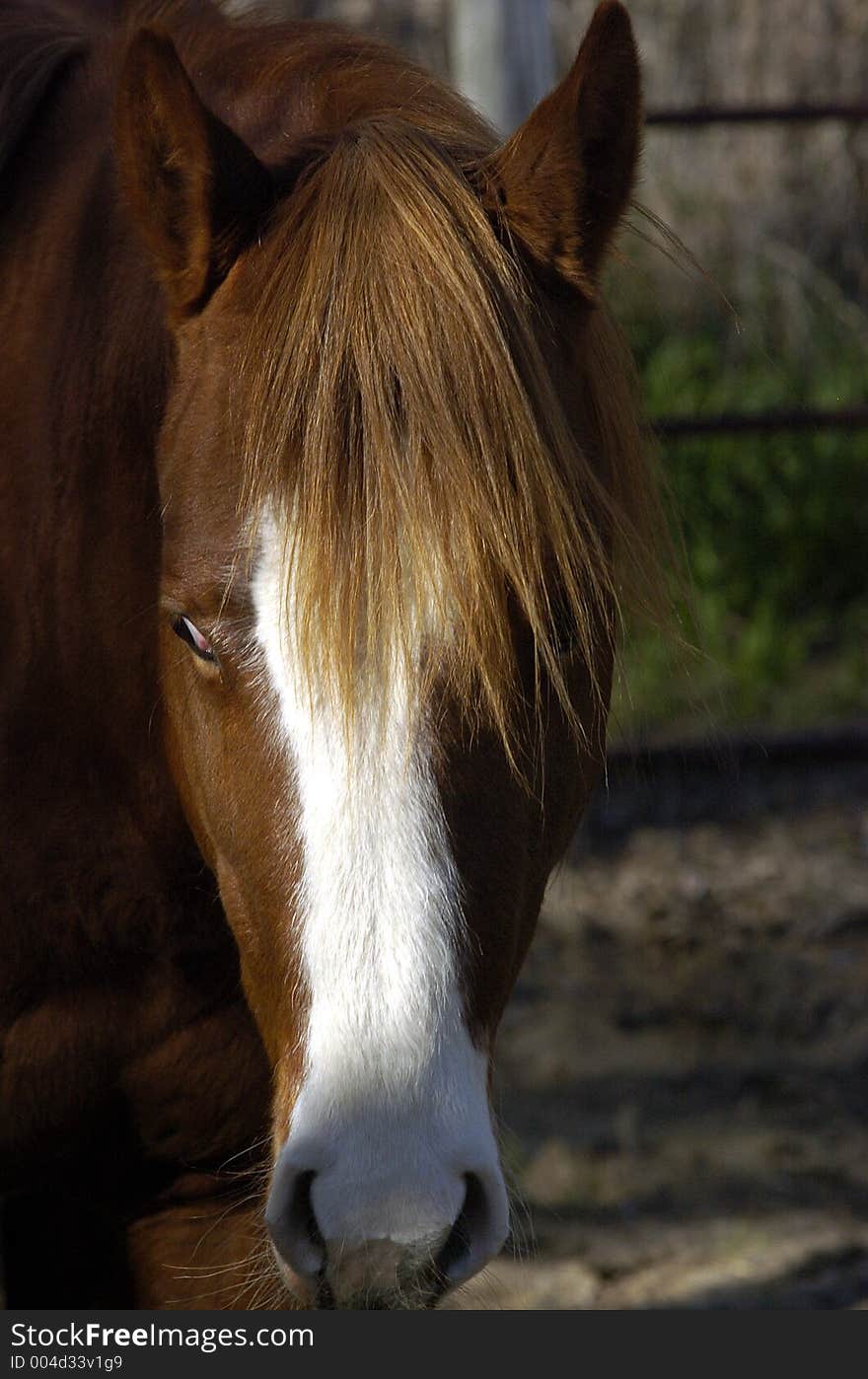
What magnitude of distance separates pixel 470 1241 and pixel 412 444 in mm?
723

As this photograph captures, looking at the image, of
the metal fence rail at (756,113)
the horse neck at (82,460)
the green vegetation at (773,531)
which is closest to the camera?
the horse neck at (82,460)

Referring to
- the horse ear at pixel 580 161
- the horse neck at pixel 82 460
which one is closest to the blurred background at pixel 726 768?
the horse ear at pixel 580 161

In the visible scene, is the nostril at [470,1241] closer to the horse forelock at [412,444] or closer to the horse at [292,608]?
the horse at [292,608]

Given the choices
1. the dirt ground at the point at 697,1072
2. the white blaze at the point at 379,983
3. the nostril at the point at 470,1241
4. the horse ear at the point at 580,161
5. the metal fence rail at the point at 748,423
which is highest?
the horse ear at the point at 580,161

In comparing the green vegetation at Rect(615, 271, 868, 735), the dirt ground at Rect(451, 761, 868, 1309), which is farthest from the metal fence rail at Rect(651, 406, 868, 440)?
the dirt ground at Rect(451, 761, 868, 1309)

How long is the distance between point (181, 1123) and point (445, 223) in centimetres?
115

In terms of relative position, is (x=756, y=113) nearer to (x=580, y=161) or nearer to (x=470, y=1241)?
(x=580, y=161)

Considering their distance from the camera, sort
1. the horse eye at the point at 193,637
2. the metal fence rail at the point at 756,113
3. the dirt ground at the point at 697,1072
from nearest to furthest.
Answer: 1. the horse eye at the point at 193,637
2. the dirt ground at the point at 697,1072
3. the metal fence rail at the point at 756,113

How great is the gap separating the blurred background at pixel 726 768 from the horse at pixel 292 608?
0.28 m

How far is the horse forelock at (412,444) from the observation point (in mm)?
1414

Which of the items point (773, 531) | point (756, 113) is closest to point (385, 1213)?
point (756, 113)

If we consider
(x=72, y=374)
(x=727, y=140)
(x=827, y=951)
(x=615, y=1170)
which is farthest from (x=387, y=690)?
(x=727, y=140)

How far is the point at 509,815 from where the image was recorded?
147cm

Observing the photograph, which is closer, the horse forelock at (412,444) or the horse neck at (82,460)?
the horse forelock at (412,444)
